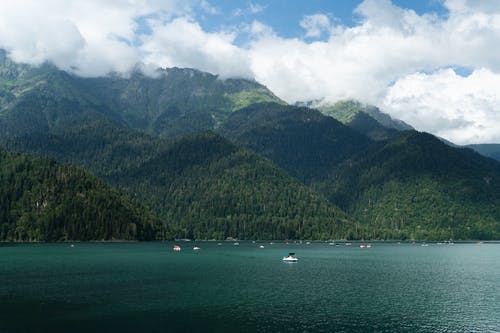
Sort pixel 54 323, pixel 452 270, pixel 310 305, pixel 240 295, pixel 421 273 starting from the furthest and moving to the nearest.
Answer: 1. pixel 452 270
2. pixel 421 273
3. pixel 240 295
4. pixel 310 305
5. pixel 54 323

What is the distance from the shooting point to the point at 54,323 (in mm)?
83500

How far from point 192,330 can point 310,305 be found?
33.1 meters

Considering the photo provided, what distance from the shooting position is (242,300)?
109875 mm

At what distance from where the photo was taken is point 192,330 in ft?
263

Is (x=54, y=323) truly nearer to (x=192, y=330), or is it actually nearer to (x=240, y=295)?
(x=192, y=330)

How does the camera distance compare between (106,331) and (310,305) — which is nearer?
(106,331)

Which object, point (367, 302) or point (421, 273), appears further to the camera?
point (421, 273)

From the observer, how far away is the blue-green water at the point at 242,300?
85.1m

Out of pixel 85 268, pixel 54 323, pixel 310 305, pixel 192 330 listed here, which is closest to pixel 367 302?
pixel 310 305

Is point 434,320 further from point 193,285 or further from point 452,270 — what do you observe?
point 452,270

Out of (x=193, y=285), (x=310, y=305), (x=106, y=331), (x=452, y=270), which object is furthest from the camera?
(x=452, y=270)

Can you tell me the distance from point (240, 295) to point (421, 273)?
83.9 meters

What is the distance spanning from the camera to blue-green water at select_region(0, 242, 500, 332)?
279 ft

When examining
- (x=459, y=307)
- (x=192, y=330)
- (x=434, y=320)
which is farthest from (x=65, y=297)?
(x=459, y=307)
